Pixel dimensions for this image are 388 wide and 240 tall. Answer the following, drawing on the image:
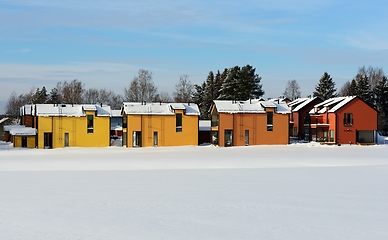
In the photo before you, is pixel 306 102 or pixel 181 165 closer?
pixel 181 165

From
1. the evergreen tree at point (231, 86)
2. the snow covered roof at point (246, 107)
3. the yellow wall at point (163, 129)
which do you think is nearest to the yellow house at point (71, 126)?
the yellow wall at point (163, 129)

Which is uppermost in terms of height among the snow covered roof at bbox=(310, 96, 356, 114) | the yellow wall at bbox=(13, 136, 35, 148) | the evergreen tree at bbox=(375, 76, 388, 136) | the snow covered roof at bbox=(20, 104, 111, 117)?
the evergreen tree at bbox=(375, 76, 388, 136)

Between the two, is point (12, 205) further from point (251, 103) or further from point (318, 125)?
point (318, 125)

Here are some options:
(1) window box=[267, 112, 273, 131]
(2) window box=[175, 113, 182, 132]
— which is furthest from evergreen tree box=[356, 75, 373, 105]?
(2) window box=[175, 113, 182, 132]

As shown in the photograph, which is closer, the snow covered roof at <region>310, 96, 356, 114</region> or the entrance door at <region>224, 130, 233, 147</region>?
the entrance door at <region>224, 130, 233, 147</region>

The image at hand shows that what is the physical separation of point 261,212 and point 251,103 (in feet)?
129

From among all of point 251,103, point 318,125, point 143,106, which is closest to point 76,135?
point 143,106

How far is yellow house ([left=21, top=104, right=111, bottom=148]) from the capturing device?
150 ft

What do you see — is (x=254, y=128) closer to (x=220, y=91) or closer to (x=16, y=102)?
(x=220, y=91)

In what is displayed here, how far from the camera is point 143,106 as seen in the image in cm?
4747

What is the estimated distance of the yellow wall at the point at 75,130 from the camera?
150 feet

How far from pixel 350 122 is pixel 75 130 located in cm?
2990

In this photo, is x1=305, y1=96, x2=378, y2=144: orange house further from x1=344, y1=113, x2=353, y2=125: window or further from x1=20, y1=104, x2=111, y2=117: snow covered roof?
x1=20, y1=104, x2=111, y2=117: snow covered roof

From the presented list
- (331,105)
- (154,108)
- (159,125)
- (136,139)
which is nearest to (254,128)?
(331,105)
